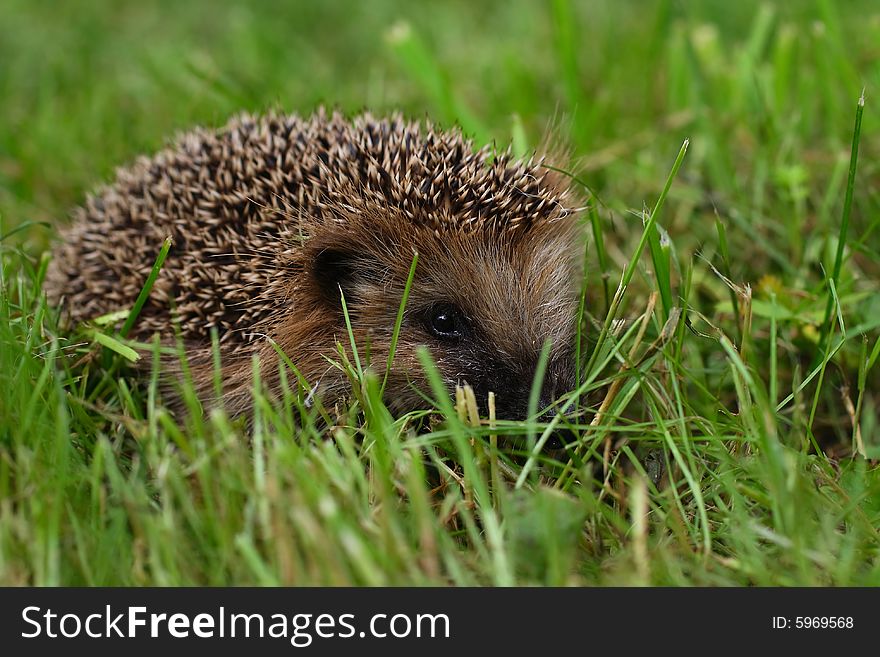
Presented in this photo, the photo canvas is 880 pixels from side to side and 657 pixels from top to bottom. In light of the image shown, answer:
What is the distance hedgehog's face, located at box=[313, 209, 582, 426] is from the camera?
11.3 feet

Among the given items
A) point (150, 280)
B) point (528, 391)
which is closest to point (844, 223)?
point (528, 391)

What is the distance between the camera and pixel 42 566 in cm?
241

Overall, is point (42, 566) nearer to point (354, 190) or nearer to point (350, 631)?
point (350, 631)

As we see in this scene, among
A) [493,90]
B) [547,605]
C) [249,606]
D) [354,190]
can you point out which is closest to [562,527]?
[547,605]

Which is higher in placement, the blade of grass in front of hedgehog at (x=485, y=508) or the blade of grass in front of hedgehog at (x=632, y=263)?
the blade of grass in front of hedgehog at (x=632, y=263)

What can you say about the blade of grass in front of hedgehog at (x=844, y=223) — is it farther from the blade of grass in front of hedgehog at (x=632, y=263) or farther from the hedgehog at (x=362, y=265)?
the hedgehog at (x=362, y=265)

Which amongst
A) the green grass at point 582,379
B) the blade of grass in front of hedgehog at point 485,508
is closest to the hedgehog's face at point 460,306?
the green grass at point 582,379

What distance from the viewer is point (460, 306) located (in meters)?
3.54

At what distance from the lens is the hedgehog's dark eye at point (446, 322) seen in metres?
3.56

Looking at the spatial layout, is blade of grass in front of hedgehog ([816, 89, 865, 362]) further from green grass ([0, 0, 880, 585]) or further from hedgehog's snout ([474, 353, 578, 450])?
hedgehog's snout ([474, 353, 578, 450])

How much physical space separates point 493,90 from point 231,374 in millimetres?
3495

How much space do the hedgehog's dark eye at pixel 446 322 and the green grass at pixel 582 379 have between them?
30 centimetres

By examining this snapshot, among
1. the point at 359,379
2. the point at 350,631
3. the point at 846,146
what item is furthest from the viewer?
the point at 846,146

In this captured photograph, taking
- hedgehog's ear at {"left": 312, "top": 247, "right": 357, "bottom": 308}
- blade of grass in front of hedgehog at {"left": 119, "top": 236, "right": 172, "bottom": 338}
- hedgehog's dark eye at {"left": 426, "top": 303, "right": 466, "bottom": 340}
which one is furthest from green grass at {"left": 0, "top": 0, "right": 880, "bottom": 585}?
hedgehog's ear at {"left": 312, "top": 247, "right": 357, "bottom": 308}
